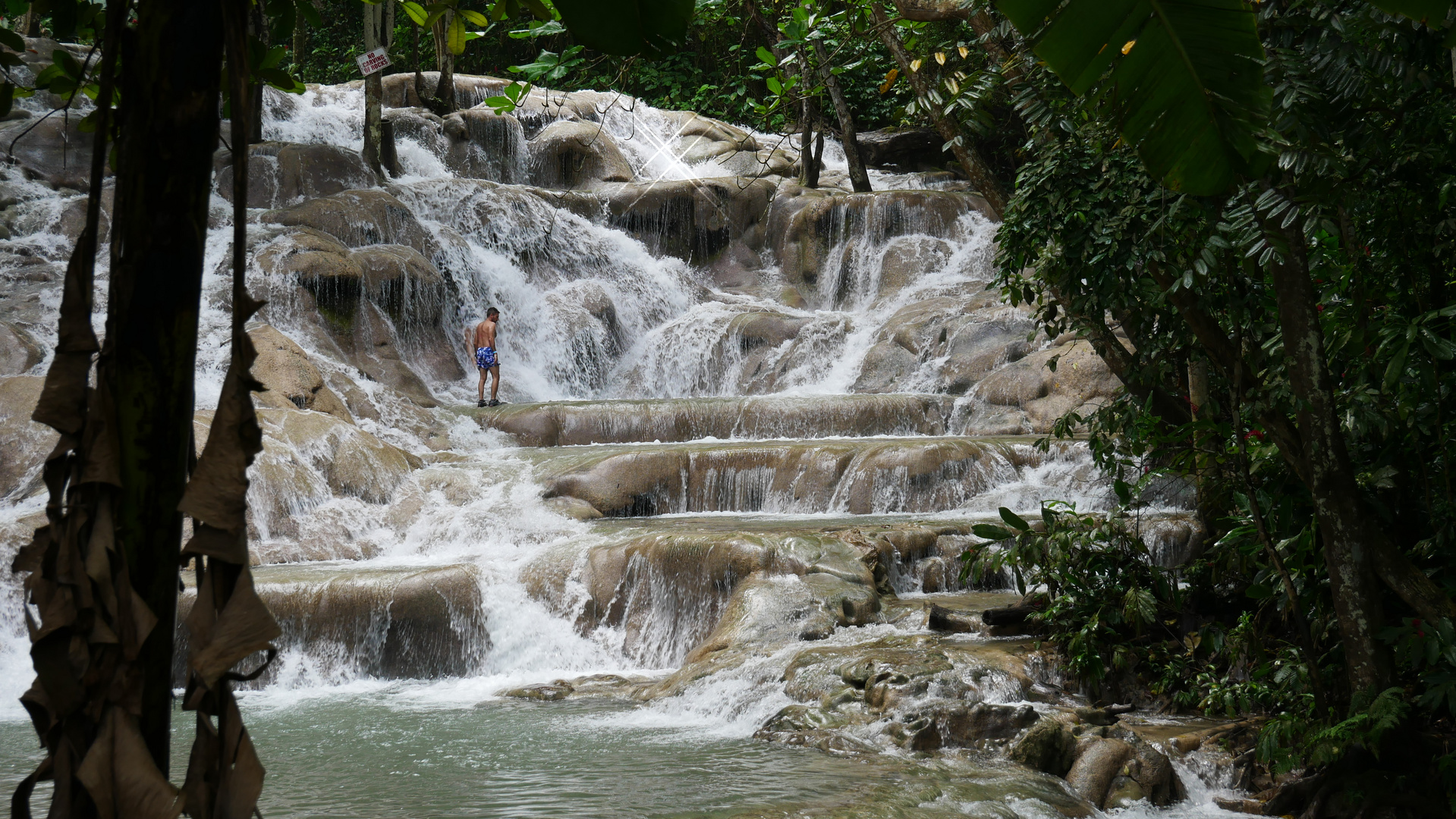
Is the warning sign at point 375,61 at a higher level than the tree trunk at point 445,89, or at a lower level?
lower

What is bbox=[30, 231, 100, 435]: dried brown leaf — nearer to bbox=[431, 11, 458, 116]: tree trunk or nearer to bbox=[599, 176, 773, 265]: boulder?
bbox=[599, 176, 773, 265]: boulder

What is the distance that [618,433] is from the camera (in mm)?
13383

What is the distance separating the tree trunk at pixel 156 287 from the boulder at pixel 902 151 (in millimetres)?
23425

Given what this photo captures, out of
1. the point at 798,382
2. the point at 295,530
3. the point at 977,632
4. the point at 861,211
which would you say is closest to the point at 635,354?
the point at 798,382

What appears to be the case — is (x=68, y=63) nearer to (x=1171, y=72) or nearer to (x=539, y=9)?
(x=539, y=9)

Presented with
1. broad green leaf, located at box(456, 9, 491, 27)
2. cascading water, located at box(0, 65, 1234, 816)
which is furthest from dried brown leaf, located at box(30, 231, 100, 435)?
cascading water, located at box(0, 65, 1234, 816)

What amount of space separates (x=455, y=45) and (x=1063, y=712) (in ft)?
15.2

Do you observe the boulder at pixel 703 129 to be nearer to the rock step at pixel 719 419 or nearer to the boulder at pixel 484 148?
the boulder at pixel 484 148

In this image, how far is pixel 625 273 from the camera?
1902cm

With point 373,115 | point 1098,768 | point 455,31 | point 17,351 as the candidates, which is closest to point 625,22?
point 455,31

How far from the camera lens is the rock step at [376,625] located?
801 centimetres

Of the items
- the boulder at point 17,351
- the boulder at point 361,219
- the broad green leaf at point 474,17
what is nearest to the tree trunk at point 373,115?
the boulder at point 361,219

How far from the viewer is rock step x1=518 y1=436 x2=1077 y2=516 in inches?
411

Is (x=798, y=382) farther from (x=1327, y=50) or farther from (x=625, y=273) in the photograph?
(x=1327, y=50)
